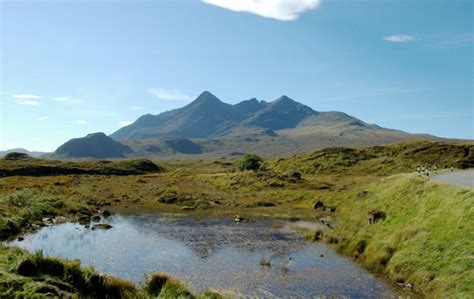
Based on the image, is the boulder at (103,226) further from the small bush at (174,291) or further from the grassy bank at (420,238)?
the small bush at (174,291)

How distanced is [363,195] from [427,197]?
20.3m

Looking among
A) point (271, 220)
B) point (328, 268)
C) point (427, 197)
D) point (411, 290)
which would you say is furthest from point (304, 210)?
point (411, 290)

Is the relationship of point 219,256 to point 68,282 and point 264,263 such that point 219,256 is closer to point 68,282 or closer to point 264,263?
point 264,263

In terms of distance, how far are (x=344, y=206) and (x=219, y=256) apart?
105 ft

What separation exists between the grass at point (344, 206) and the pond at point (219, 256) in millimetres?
2981

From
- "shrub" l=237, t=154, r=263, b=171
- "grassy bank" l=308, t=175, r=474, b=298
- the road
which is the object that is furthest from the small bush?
"shrub" l=237, t=154, r=263, b=171

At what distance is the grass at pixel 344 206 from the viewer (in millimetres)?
27641

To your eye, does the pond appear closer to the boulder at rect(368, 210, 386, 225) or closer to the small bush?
the small bush

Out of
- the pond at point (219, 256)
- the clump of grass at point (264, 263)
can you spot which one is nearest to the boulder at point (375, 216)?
the pond at point (219, 256)

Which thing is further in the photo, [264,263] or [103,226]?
[103,226]

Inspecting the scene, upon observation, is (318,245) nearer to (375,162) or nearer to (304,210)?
(304,210)

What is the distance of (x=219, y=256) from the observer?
1572 inches

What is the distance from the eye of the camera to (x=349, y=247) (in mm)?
40812

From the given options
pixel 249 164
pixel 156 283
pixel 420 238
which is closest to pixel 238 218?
pixel 420 238
